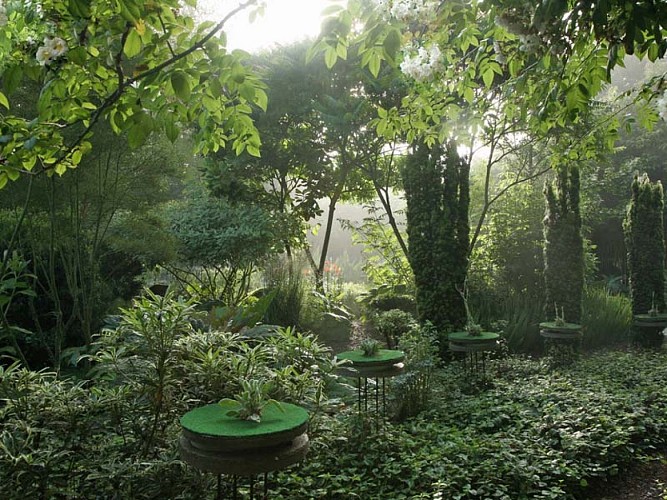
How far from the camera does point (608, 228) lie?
13953mm

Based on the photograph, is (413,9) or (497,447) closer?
(413,9)

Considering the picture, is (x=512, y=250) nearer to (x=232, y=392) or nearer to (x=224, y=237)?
(x=224, y=237)

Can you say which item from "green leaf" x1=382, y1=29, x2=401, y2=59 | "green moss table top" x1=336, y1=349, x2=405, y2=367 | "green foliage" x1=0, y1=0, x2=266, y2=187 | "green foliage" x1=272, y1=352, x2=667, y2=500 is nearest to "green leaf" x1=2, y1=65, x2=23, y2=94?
"green foliage" x1=0, y1=0, x2=266, y2=187

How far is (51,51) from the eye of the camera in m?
1.35

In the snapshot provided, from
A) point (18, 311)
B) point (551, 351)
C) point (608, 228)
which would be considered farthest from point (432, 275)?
point (608, 228)

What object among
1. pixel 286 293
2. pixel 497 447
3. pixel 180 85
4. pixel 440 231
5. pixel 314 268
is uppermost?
pixel 440 231

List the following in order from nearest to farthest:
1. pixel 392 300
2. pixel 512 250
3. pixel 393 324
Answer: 1. pixel 393 324
2. pixel 392 300
3. pixel 512 250

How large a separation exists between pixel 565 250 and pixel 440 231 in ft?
6.79

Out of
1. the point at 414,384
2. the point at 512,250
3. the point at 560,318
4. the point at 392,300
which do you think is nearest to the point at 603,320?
the point at 512,250

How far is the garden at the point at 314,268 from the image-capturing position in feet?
4.99

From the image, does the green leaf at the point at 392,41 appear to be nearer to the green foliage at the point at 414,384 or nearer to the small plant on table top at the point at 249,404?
the small plant on table top at the point at 249,404

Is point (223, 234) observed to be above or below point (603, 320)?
above

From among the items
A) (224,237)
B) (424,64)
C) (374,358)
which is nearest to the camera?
(424,64)

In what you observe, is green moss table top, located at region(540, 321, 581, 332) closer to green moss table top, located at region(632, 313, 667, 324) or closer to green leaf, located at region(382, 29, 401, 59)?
green moss table top, located at region(632, 313, 667, 324)
